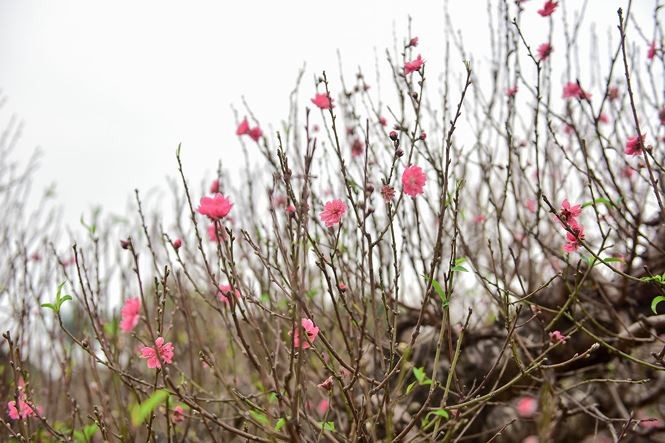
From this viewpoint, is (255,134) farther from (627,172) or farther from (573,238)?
(627,172)

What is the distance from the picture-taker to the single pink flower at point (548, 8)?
2676 mm

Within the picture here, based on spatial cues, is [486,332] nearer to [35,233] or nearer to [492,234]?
[492,234]

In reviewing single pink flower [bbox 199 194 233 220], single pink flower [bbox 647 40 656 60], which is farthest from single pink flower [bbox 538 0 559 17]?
single pink flower [bbox 199 194 233 220]

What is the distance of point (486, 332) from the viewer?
11.0ft

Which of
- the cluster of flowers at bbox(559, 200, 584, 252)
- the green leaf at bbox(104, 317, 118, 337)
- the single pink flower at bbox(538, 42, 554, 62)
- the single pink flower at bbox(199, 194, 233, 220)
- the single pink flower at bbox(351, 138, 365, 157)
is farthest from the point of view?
the single pink flower at bbox(351, 138, 365, 157)

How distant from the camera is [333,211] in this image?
1978mm

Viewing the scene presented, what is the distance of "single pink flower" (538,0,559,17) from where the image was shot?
8.78 ft

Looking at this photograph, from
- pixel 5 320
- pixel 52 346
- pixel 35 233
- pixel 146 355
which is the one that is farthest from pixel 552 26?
pixel 5 320

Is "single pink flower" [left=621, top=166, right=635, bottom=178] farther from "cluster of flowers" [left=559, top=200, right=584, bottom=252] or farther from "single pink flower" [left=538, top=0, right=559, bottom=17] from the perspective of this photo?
Result: "cluster of flowers" [left=559, top=200, right=584, bottom=252]

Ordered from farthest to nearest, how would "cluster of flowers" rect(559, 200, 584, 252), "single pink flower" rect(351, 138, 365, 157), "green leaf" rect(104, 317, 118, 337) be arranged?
"single pink flower" rect(351, 138, 365, 157) < "green leaf" rect(104, 317, 118, 337) < "cluster of flowers" rect(559, 200, 584, 252)

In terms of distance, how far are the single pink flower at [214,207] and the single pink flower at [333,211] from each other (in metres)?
0.50

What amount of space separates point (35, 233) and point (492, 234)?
4.00 m

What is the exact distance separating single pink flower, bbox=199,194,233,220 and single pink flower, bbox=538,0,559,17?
7.09ft

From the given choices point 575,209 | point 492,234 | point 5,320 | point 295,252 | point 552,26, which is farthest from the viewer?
point 492,234
